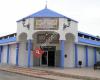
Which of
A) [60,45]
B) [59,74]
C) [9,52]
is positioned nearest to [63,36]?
[60,45]

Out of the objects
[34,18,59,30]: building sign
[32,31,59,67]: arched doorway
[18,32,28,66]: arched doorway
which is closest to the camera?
[34,18,59,30]: building sign

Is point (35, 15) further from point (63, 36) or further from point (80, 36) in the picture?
point (80, 36)

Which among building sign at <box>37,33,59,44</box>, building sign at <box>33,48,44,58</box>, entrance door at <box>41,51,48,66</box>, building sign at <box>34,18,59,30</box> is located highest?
building sign at <box>34,18,59,30</box>

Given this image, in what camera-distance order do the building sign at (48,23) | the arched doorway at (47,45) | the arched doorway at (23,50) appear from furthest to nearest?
the arched doorway at (23,50) → the arched doorway at (47,45) → the building sign at (48,23)

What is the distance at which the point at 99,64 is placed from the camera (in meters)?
36.5

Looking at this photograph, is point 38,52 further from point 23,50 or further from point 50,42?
point 23,50

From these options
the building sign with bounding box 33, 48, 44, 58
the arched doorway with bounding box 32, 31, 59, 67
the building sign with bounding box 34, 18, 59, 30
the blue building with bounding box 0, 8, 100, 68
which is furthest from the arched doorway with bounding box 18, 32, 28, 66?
the building sign with bounding box 34, 18, 59, 30

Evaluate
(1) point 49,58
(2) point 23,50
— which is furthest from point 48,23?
(2) point 23,50

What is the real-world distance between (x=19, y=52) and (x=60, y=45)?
23.1 ft

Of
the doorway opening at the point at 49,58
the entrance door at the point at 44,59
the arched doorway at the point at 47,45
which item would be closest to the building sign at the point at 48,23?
the arched doorway at the point at 47,45

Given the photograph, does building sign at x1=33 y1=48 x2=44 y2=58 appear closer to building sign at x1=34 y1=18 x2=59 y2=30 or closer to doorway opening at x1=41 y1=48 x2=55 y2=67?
doorway opening at x1=41 y1=48 x2=55 y2=67

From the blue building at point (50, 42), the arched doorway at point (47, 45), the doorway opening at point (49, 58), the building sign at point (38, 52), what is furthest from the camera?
the doorway opening at point (49, 58)

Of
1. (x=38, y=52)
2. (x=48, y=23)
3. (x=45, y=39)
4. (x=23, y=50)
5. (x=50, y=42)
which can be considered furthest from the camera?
(x=23, y=50)

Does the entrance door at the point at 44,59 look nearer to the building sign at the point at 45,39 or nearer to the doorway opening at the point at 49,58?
the doorway opening at the point at 49,58
